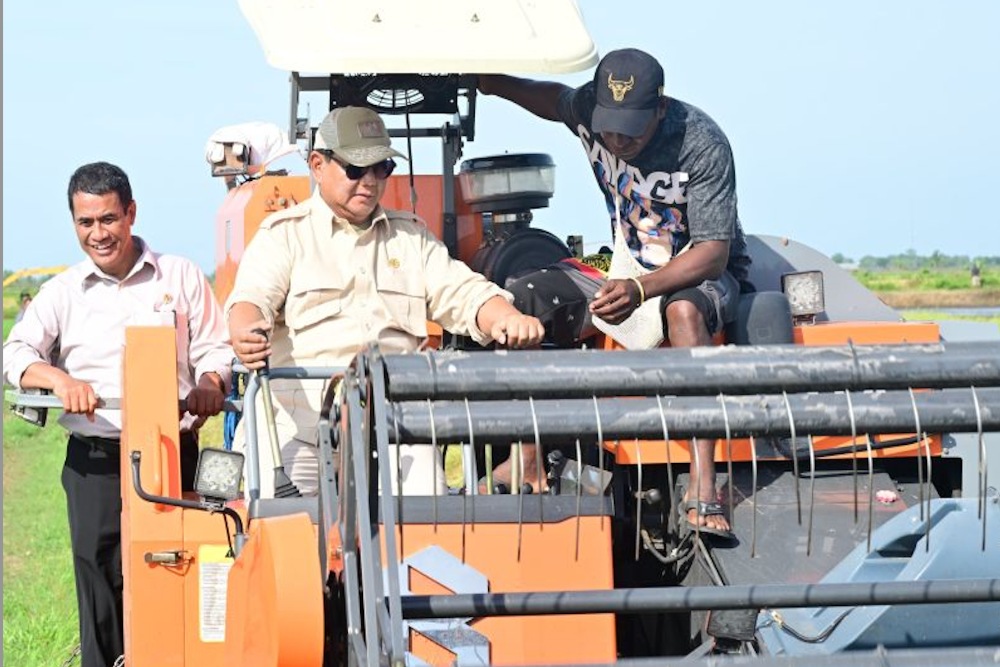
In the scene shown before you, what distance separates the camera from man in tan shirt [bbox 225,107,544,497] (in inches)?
244

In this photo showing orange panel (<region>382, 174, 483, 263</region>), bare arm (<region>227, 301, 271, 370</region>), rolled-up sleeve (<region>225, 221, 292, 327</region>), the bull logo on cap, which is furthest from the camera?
orange panel (<region>382, 174, 483, 263</region>)

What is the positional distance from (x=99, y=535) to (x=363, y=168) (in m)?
1.92

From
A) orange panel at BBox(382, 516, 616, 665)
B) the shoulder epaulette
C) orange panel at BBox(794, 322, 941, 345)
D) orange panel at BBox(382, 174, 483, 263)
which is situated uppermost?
orange panel at BBox(382, 174, 483, 263)

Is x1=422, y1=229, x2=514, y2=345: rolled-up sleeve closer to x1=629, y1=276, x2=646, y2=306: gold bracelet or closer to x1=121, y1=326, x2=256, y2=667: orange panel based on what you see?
x1=629, y1=276, x2=646, y2=306: gold bracelet

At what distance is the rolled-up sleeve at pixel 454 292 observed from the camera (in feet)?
20.7

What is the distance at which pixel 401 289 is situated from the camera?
6.37 metres

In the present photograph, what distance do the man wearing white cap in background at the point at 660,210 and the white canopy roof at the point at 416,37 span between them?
0.93 ft

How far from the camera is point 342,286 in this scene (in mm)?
6270

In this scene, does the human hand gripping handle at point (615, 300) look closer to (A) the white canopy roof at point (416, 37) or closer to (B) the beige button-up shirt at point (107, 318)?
(A) the white canopy roof at point (416, 37)

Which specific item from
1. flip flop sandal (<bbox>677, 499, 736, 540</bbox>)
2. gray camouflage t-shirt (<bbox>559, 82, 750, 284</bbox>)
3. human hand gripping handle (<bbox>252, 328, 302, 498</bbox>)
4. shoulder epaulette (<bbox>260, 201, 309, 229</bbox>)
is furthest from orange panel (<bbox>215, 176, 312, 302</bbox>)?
flip flop sandal (<bbox>677, 499, 736, 540</bbox>)

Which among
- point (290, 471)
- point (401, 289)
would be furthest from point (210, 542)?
point (401, 289)

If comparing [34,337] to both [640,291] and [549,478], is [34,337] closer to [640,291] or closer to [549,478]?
[549,478]

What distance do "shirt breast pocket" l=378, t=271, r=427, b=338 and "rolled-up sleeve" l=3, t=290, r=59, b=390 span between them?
1440 millimetres

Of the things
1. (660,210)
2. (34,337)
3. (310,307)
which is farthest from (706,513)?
(34,337)
